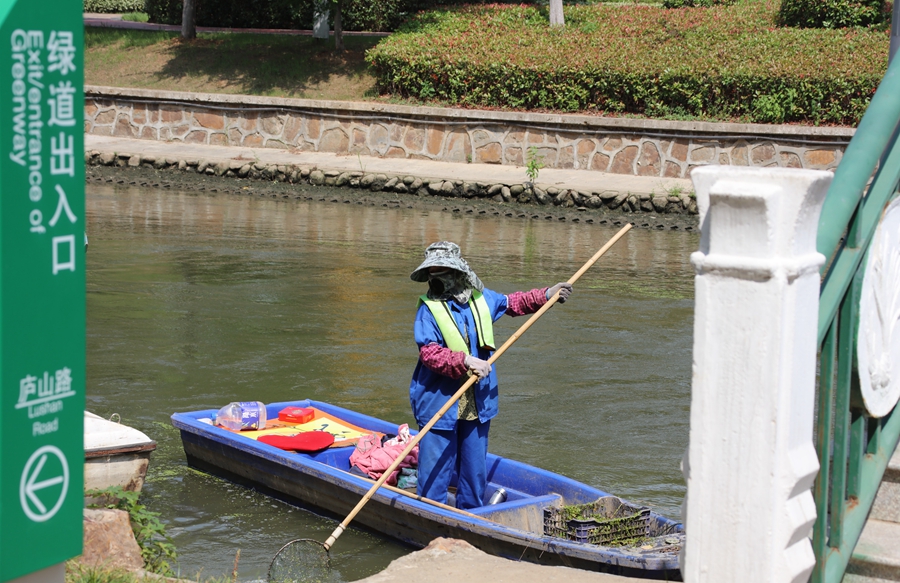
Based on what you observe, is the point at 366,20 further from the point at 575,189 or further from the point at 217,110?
the point at 575,189

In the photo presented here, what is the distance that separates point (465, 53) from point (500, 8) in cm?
424

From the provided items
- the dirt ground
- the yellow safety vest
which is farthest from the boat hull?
the dirt ground

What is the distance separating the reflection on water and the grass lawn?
5054 mm

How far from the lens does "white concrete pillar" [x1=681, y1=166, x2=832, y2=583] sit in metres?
2.71

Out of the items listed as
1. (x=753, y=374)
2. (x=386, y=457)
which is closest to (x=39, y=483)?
(x=753, y=374)

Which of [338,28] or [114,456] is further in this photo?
→ [338,28]

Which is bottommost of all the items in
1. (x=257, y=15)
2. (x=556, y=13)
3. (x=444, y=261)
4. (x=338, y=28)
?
(x=444, y=261)

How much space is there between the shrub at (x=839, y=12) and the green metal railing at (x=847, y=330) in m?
21.3

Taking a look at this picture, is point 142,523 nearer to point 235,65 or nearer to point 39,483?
point 39,483

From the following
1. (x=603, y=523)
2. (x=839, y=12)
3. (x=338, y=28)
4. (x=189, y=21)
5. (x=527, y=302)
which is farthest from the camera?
(x=189, y=21)

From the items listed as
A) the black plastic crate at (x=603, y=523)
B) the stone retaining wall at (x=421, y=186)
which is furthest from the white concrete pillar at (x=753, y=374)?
the stone retaining wall at (x=421, y=186)

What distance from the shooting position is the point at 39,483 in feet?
8.82

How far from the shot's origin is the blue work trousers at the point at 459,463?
701 cm

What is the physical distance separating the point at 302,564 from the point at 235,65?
2065 cm
